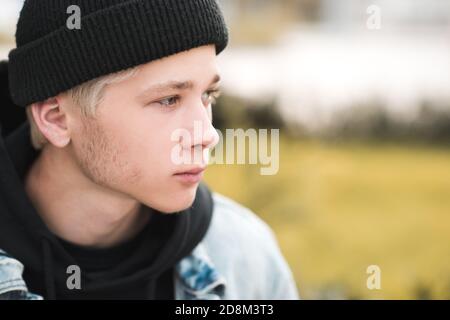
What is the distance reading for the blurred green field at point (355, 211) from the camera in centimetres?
480

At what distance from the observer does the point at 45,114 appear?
8.06 feet

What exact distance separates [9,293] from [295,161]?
138 inches

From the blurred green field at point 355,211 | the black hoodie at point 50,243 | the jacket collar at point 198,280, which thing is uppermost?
the black hoodie at point 50,243

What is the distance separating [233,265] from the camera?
2754 millimetres

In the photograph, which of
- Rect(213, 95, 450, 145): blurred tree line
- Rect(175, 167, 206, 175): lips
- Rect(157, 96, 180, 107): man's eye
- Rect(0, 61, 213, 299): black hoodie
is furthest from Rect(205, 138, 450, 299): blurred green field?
Rect(157, 96, 180, 107): man's eye

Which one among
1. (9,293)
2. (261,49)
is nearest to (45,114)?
(9,293)

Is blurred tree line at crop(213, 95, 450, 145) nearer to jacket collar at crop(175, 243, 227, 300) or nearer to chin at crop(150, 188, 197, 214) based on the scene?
jacket collar at crop(175, 243, 227, 300)

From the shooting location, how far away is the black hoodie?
2.36m

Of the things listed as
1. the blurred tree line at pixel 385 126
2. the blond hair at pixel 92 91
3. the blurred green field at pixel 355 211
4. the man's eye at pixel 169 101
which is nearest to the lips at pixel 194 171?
the man's eye at pixel 169 101

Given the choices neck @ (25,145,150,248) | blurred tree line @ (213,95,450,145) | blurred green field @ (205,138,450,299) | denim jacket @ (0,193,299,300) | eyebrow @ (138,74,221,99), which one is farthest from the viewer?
blurred tree line @ (213,95,450,145)

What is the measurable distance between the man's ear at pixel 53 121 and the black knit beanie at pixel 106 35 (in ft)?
0.21

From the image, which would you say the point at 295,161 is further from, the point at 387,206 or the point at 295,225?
the point at 387,206

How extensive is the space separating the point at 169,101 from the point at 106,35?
292mm

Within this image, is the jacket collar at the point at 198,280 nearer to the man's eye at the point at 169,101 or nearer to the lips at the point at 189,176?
the lips at the point at 189,176
